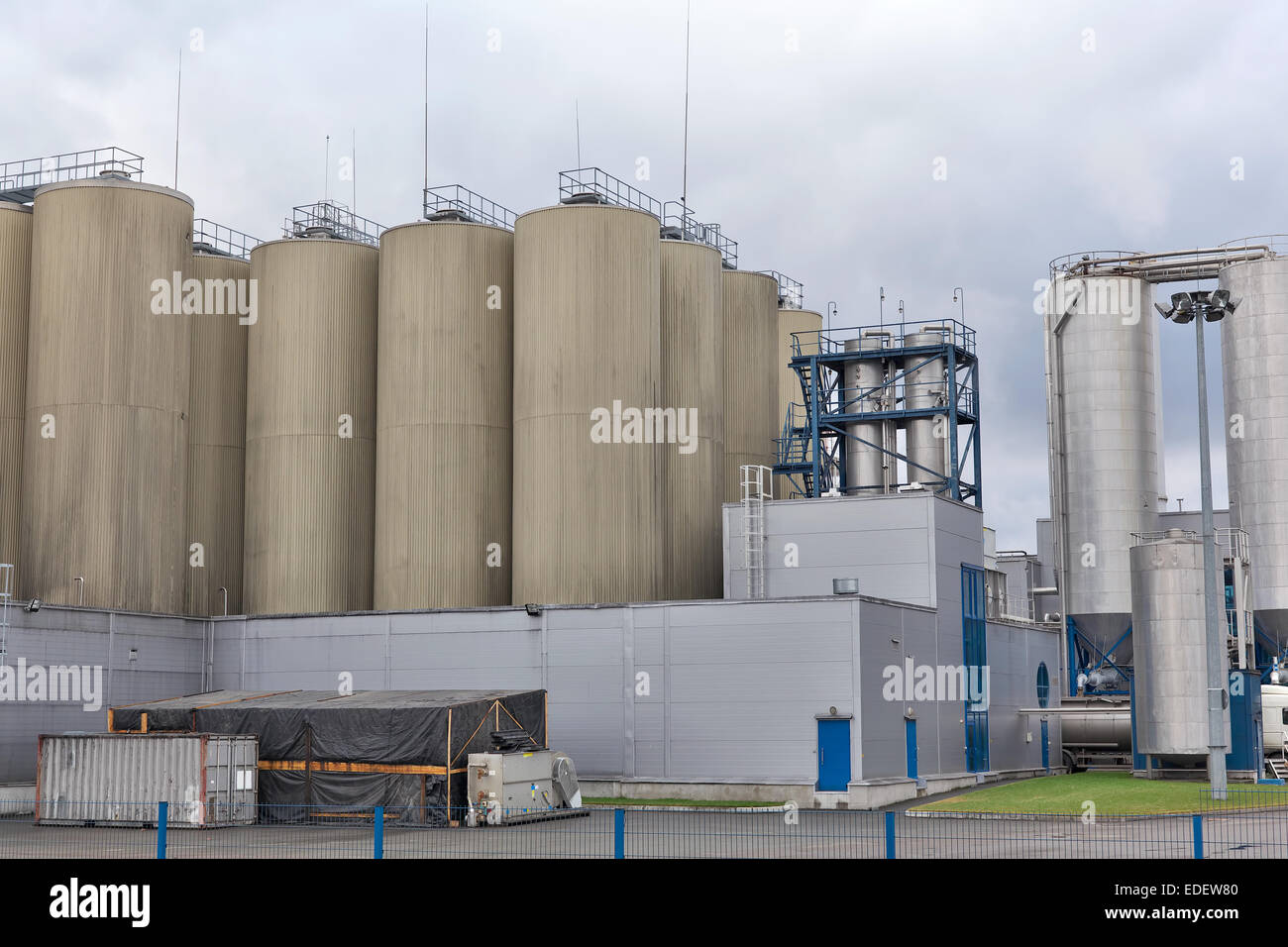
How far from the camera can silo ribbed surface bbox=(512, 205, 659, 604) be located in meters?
46.0

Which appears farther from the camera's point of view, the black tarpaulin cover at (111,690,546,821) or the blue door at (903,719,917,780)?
the blue door at (903,719,917,780)

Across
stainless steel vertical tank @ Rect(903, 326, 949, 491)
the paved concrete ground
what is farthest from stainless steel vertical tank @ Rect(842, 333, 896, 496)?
the paved concrete ground

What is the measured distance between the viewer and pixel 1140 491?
54.6m

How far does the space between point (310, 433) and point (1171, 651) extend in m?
30.5

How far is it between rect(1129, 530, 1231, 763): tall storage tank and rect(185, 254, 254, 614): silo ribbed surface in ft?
106

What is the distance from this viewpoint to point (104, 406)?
154 ft

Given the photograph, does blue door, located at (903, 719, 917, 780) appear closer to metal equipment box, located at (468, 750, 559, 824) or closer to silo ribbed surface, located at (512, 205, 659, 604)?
silo ribbed surface, located at (512, 205, 659, 604)

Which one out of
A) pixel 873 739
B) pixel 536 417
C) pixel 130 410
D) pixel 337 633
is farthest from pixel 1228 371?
pixel 130 410

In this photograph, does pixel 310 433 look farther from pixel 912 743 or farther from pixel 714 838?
pixel 714 838

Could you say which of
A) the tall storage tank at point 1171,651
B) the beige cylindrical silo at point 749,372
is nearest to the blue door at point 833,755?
the tall storage tank at point 1171,651

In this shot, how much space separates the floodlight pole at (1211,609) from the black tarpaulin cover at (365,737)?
55.7 feet

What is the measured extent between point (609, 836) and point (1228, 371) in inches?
1329

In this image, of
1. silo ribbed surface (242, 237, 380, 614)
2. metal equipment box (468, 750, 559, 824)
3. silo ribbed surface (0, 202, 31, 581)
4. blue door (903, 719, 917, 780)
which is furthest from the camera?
silo ribbed surface (242, 237, 380, 614)
